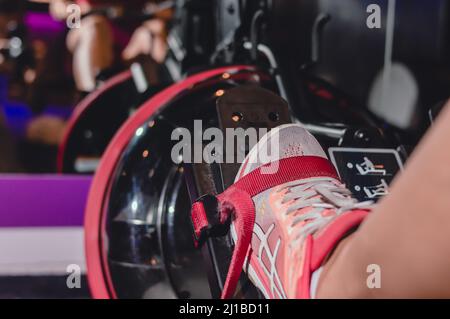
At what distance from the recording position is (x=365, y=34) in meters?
1.18

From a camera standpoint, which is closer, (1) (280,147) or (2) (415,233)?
(2) (415,233)

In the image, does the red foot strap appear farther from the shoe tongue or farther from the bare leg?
the bare leg

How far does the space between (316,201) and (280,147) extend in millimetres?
65

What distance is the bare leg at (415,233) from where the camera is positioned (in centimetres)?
31

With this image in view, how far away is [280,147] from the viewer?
1.68 feet

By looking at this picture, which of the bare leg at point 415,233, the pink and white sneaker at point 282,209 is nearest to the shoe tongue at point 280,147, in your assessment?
the pink and white sneaker at point 282,209

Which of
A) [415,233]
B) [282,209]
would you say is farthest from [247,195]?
[415,233]

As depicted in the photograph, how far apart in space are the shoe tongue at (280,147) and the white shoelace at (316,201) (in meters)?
0.03

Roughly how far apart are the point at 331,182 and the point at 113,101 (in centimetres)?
70

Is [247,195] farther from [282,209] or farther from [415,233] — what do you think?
[415,233]

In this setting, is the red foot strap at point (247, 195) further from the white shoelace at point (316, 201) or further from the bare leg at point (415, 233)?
the bare leg at point (415, 233)

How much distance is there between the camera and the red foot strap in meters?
0.49

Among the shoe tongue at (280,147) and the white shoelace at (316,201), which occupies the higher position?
the shoe tongue at (280,147)

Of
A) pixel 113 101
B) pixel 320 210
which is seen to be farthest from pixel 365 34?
pixel 320 210
